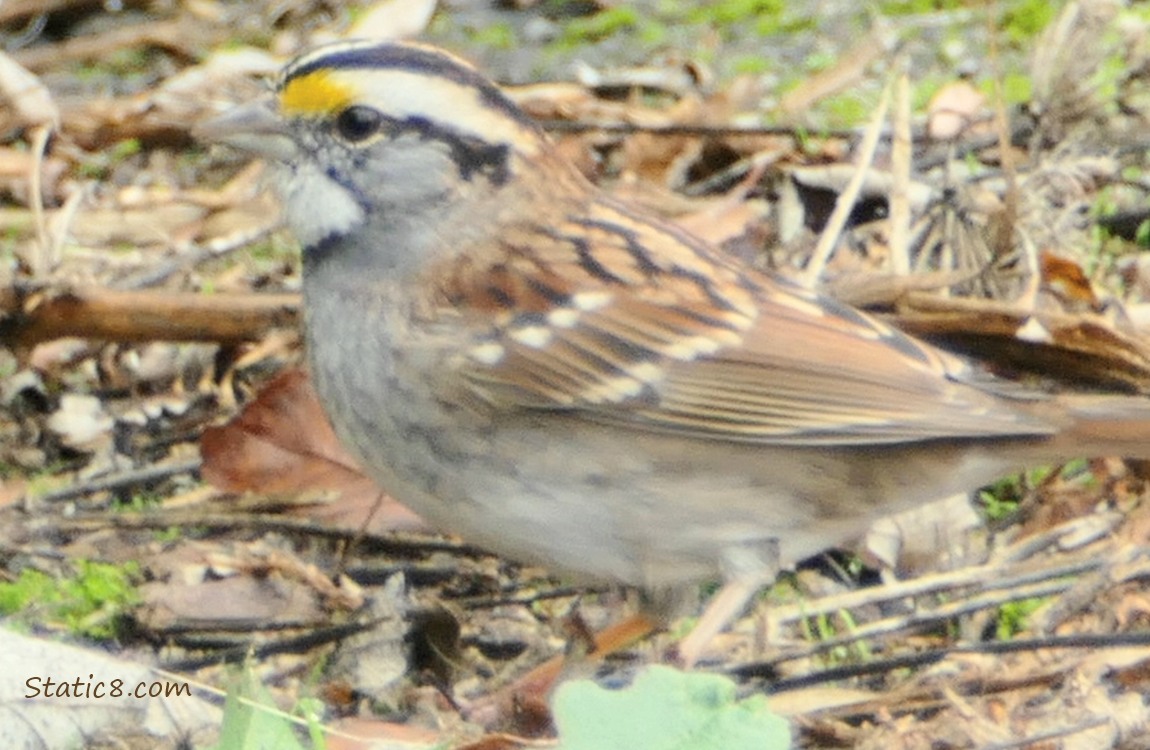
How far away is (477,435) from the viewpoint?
10.3ft

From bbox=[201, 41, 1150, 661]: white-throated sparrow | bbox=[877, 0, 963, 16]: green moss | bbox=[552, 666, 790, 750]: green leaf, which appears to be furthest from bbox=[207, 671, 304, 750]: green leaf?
bbox=[877, 0, 963, 16]: green moss

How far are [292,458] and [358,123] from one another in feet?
2.66

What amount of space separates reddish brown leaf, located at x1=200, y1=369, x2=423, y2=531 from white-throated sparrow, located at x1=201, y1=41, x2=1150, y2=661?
512 millimetres

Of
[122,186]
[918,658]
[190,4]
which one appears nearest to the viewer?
[918,658]

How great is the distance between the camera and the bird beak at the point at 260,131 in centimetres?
334

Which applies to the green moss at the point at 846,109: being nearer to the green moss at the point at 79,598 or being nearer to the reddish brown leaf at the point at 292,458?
the reddish brown leaf at the point at 292,458

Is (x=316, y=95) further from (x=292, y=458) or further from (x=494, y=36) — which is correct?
(x=494, y=36)

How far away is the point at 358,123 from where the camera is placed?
3348 millimetres

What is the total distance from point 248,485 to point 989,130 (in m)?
2.08

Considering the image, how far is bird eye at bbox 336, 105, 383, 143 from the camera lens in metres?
3.33

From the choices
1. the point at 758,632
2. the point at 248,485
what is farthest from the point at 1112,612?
the point at 248,485

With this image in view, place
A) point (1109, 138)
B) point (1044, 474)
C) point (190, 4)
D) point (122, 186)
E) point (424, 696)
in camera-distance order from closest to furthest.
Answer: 1. point (424, 696)
2. point (1044, 474)
3. point (1109, 138)
4. point (122, 186)
5. point (190, 4)

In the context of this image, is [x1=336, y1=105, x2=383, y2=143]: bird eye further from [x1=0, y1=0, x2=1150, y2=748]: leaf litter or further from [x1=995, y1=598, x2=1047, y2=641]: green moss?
[x1=995, y1=598, x2=1047, y2=641]: green moss

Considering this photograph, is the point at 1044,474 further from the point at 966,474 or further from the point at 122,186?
the point at 122,186
